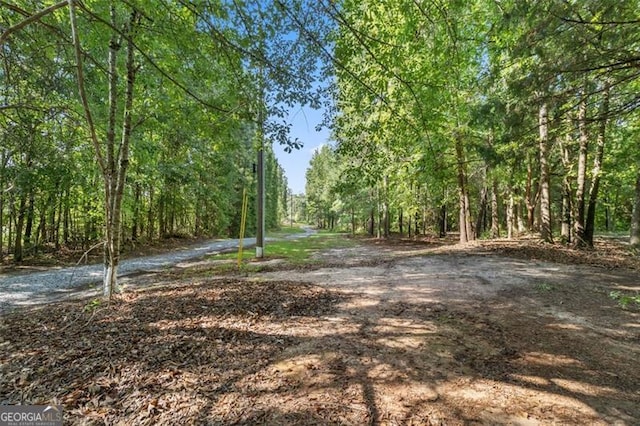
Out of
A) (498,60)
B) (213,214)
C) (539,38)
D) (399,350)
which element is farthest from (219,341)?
(213,214)

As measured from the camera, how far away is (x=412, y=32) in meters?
3.48

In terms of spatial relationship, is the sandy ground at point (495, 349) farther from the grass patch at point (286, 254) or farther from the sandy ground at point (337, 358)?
the grass patch at point (286, 254)

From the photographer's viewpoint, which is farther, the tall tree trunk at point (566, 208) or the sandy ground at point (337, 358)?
the tall tree trunk at point (566, 208)

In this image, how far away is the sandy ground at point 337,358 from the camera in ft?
6.68

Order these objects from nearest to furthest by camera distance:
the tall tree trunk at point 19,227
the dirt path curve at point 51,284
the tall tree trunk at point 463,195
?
the dirt path curve at point 51,284 < the tall tree trunk at point 19,227 < the tall tree trunk at point 463,195

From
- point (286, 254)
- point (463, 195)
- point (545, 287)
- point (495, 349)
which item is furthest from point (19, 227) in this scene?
point (463, 195)

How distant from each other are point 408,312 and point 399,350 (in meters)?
1.15

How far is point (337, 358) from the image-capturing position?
2.73 meters

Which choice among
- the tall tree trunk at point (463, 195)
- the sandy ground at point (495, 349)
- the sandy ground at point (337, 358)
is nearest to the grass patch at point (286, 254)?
the sandy ground at point (495, 349)

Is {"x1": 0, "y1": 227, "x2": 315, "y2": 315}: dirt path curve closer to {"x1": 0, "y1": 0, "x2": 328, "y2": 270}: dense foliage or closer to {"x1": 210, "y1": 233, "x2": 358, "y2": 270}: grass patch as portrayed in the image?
{"x1": 0, "y1": 0, "x2": 328, "y2": 270}: dense foliage

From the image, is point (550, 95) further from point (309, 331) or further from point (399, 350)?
point (309, 331)

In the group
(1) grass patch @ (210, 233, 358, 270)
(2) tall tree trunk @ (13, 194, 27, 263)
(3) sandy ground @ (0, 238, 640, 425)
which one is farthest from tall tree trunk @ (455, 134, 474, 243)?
(2) tall tree trunk @ (13, 194, 27, 263)

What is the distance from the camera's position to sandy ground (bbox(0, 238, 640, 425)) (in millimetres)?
2037

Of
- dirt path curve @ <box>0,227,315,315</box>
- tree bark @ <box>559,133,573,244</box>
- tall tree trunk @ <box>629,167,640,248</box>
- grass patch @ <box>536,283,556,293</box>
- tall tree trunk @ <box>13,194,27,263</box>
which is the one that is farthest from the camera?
tree bark @ <box>559,133,573,244</box>
